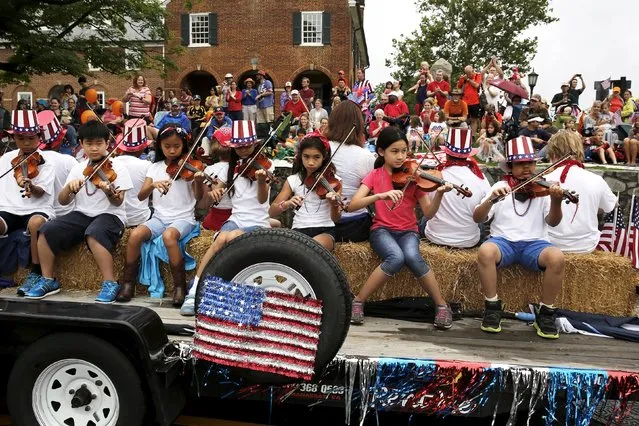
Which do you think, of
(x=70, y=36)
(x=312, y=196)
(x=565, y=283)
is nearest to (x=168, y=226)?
(x=312, y=196)

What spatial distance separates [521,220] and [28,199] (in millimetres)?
3983

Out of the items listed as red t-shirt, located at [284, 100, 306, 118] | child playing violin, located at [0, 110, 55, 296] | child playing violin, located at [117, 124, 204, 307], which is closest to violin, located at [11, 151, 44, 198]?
child playing violin, located at [0, 110, 55, 296]

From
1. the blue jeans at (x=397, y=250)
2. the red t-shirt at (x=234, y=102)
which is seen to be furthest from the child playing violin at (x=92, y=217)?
the red t-shirt at (x=234, y=102)

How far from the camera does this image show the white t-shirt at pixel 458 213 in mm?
4508

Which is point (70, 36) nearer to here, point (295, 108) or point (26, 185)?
point (295, 108)

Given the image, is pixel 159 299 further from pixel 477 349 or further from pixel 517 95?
pixel 517 95

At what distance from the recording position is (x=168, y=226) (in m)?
4.60

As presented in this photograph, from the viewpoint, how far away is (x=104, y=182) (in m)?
4.48

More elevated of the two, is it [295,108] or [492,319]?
[295,108]

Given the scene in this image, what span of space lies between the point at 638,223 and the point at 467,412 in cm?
351

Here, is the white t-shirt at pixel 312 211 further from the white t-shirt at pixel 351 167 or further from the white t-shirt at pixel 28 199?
the white t-shirt at pixel 28 199

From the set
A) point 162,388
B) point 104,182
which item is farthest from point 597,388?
point 104,182

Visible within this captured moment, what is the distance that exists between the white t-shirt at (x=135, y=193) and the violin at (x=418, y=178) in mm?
2291

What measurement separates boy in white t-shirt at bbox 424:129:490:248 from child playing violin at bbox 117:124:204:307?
1.97 meters
